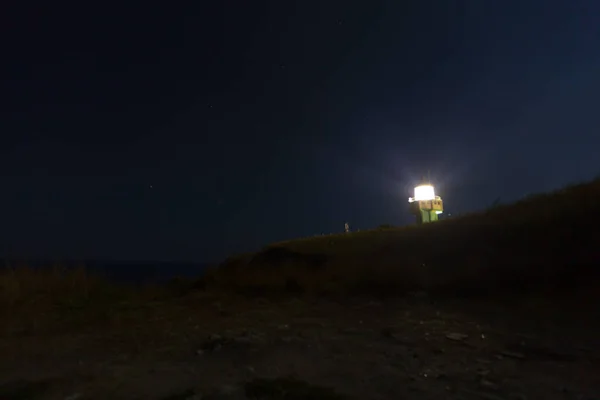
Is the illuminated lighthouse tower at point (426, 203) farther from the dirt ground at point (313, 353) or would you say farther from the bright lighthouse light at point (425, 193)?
the dirt ground at point (313, 353)

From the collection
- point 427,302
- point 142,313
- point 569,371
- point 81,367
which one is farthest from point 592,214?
point 81,367

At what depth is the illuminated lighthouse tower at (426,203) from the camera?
23.1 meters

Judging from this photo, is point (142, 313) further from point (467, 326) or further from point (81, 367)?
point (467, 326)

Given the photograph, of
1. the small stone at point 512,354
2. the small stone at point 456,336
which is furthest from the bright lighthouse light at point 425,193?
the small stone at point 512,354

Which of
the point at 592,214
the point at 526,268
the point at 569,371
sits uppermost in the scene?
the point at 592,214

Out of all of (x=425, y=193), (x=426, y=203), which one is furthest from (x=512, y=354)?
(x=425, y=193)

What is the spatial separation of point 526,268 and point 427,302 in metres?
1.50

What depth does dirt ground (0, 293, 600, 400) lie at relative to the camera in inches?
107

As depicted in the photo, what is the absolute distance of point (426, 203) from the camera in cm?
2311

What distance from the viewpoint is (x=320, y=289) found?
22.5 feet

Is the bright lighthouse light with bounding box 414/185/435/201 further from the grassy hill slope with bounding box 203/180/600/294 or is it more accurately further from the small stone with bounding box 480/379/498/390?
the small stone with bounding box 480/379/498/390

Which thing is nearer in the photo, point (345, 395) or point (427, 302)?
point (345, 395)

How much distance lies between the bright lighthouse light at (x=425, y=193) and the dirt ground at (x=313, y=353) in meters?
18.4

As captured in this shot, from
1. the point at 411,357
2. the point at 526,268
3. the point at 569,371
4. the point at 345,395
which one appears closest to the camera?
the point at 345,395
